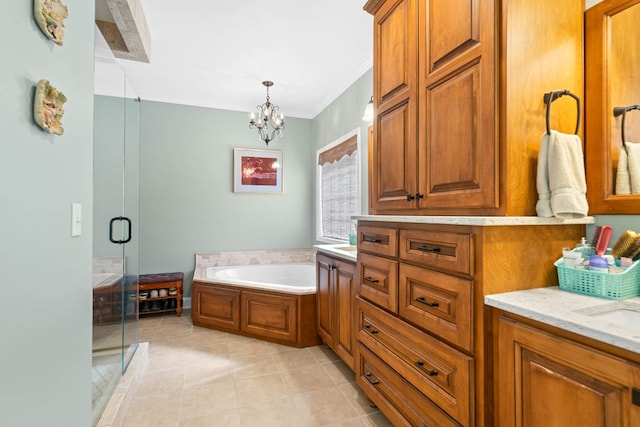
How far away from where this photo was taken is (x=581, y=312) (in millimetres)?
948

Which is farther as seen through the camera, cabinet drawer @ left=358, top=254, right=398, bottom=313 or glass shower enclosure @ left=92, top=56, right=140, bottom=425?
glass shower enclosure @ left=92, top=56, right=140, bottom=425

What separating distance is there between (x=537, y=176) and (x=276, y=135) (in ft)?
12.3

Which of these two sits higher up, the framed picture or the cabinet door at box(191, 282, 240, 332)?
the framed picture

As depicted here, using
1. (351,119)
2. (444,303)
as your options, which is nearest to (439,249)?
(444,303)

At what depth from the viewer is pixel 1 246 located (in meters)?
0.75

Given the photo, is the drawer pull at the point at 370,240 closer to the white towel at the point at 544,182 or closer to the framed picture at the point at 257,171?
the white towel at the point at 544,182

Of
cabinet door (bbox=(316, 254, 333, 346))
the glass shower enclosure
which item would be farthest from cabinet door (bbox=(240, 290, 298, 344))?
the glass shower enclosure

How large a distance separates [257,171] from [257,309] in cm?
206

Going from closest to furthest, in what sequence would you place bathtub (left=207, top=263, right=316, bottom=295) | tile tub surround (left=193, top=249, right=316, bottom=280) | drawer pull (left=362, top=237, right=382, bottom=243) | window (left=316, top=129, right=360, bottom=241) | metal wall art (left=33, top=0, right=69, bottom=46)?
metal wall art (left=33, top=0, right=69, bottom=46), drawer pull (left=362, top=237, right=382, bottom=243), window (left=316, top=129, right=360, bottom=241), bathtub (left=207, top=263, right=316, bottom=295), tile tub surround (left=193, top=249, right=316, bottom=280)

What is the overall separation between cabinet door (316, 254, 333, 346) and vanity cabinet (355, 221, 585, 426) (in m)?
0.88

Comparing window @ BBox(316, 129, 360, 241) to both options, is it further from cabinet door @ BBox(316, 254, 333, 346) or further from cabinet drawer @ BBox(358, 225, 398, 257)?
cabinet drawer @ BBox(358, 225, 398, 257)

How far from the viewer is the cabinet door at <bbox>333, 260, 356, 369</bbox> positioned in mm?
2184

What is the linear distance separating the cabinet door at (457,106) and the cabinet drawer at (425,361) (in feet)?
1.94

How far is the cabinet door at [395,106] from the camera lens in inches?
60.2
